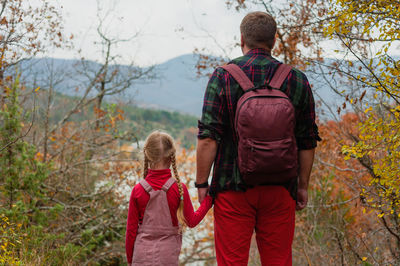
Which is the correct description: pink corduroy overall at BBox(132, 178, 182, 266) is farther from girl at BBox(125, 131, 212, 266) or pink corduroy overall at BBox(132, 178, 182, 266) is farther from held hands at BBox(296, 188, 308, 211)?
held hands at BBox(296, 188, 308, 211)

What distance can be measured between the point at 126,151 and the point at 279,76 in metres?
5.55

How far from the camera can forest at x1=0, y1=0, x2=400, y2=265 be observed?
3.15 m

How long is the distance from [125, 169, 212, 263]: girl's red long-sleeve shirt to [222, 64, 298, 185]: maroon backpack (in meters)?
0.65

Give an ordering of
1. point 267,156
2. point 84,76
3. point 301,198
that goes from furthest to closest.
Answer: point 84,76, point 301,198, point 267,156

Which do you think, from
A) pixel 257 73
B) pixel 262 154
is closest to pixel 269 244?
pixel 262 154

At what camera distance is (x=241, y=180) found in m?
2.13

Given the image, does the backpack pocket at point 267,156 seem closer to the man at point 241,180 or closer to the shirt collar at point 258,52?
the man at point 241,180

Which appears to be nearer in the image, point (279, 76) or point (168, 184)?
point (279, 76)

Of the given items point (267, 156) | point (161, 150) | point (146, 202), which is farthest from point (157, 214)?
point (267, 156)

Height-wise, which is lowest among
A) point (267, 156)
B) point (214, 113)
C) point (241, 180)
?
point (241, 180)

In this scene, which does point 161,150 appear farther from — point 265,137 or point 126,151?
point 126,151

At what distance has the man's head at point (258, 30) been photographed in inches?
88.7

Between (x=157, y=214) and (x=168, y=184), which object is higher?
(x=168, y=184)

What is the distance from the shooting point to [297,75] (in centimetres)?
227
